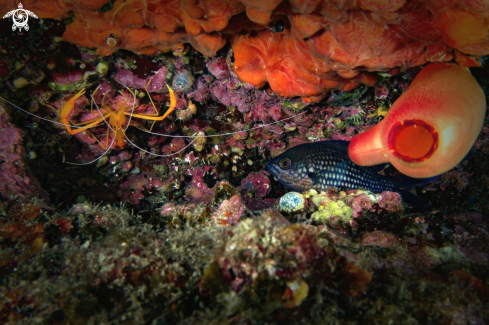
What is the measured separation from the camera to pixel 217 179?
16.0 feet

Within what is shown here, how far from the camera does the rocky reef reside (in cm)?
178

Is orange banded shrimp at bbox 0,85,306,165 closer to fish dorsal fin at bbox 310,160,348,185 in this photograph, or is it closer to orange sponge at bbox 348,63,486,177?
fish dorsal fin at bbox 310,160,348,185

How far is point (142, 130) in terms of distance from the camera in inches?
167

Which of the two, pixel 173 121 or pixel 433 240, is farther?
pixel 173 121

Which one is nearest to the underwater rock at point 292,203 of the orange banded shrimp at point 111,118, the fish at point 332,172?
the fish at point 332,172

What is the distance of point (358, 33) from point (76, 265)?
3.43 meters

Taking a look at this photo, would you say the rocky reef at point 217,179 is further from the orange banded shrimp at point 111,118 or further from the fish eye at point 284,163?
the fish eye at point 284,163

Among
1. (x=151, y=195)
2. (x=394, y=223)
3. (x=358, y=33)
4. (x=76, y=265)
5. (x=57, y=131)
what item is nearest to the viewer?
(x=76, y=265)

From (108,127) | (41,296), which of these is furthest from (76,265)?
(108,127)

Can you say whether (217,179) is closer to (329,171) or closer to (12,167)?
(329,171)

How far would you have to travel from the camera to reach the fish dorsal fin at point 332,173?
4031mm

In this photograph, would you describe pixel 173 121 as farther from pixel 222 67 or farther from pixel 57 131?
pixel 57 131

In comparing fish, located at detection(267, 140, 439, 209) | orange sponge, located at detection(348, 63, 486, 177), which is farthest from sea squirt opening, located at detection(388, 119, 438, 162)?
fish, located at detection(267, 140, 439, 209)

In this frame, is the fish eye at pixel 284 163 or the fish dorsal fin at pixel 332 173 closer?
the fish dorsal fin at pixel 332 173
